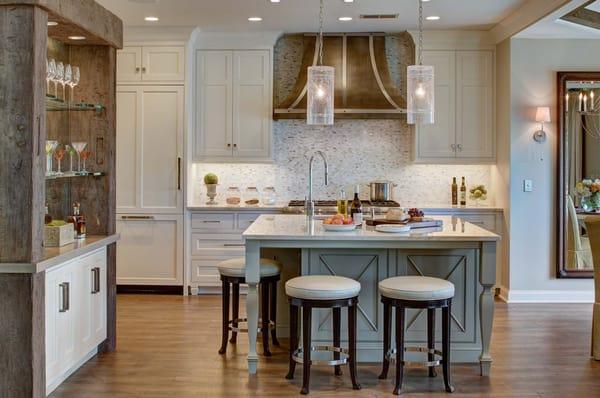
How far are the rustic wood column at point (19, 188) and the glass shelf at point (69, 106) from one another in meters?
0.73

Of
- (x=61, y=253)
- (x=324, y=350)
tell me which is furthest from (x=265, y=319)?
(x=61, y=253)

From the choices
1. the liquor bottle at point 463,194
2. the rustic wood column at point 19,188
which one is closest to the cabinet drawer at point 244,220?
the liquor bottle at point 463,194

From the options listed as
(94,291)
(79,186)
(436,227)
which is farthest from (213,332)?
(436,227)

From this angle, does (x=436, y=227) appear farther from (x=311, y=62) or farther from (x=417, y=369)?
(x=311, y=62)

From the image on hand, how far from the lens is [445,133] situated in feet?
21.9

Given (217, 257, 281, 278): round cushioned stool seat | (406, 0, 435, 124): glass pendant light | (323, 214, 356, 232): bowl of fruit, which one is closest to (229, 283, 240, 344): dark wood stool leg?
(217, 257, 281, 278): round cushioned stool seat

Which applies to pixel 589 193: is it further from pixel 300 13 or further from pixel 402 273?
pixel 300 13

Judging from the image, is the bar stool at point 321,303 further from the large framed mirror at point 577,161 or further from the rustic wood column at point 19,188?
the large framed mirror at point 577,161

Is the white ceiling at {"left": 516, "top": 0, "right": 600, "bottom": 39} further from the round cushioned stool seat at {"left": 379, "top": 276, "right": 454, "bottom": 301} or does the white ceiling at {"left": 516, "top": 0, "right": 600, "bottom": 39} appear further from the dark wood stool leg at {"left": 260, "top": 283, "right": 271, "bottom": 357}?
the dark wood stool leg at {"left": 260, "top": 283, "right": 271, "bottom": 357}

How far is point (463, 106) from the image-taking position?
21.8ft

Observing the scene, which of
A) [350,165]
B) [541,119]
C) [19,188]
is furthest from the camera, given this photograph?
[350,165]

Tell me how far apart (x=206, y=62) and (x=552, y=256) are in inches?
160

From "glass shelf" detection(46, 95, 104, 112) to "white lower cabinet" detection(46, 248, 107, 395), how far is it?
98 cm

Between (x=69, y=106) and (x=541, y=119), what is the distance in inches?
170
